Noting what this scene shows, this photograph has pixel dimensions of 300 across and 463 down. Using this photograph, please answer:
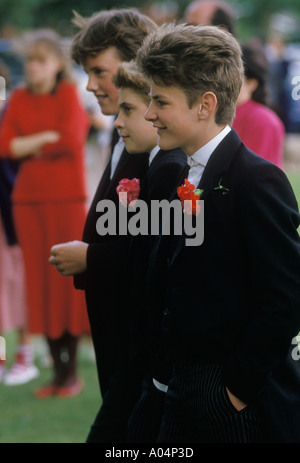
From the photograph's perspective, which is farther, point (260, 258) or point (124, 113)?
point (124, 113)

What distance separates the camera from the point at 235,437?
2.14 meters

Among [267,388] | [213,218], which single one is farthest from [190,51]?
[267,388]

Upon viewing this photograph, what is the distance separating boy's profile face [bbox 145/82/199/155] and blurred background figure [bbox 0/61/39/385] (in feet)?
9.90

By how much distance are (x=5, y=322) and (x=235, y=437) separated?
3427 millimetres

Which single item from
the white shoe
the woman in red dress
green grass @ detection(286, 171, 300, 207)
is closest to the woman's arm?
the woman in red dress

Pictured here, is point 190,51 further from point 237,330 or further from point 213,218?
point 237,330

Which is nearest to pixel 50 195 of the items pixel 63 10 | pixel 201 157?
pixel 201 157

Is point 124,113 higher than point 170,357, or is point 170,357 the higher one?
point 124,113

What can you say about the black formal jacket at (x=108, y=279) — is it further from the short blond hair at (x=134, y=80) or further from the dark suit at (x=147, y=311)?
the short blond hair at (x=134, y=80)

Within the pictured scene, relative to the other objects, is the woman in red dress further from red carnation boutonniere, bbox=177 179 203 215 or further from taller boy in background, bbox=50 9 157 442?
red carnation boutonniere, bbox=177 179 203 215

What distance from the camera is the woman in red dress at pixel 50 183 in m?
4.87

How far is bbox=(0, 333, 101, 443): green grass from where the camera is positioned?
163 inches
